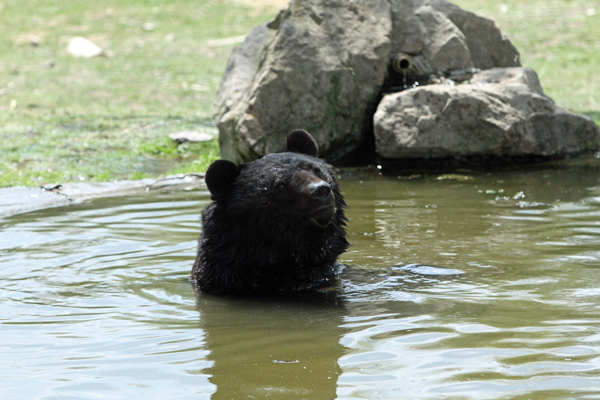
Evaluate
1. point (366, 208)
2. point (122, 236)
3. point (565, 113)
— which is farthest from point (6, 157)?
point (565, 113)

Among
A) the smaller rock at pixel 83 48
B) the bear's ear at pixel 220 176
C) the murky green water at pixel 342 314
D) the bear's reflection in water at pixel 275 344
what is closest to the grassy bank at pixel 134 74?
the smaller rock at pixel 83 48

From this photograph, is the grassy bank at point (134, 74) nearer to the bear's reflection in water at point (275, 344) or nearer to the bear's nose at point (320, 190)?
the bear's reflection in water at point (275, 344)

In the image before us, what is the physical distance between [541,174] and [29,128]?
28.5ft

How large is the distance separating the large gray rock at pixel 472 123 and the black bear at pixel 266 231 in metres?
4.19

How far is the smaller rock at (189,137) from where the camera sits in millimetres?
11188

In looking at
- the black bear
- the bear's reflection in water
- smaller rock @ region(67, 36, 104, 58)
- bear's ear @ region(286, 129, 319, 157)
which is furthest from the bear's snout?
smaller rock @ region(67, 36, 104, 58)

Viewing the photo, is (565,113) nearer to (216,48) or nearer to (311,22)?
(311,22)

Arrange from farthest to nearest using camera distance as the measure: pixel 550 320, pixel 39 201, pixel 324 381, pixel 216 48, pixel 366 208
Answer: pixel 216 48 → pixel 39 201 → pixel 366 208 → pixel 550 320 → pixel 324 381

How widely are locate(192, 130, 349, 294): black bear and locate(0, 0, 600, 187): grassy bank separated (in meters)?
5.09

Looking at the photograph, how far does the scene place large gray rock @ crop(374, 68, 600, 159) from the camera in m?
8.69

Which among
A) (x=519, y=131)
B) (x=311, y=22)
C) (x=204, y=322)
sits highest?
(x=311, y=22)

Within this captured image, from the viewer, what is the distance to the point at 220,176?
4.52m

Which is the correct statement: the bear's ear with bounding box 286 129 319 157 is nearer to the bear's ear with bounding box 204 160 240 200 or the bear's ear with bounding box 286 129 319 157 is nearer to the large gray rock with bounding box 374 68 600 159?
the bear's ear with bounding box 204 160 240 200

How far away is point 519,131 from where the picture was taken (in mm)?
8680
